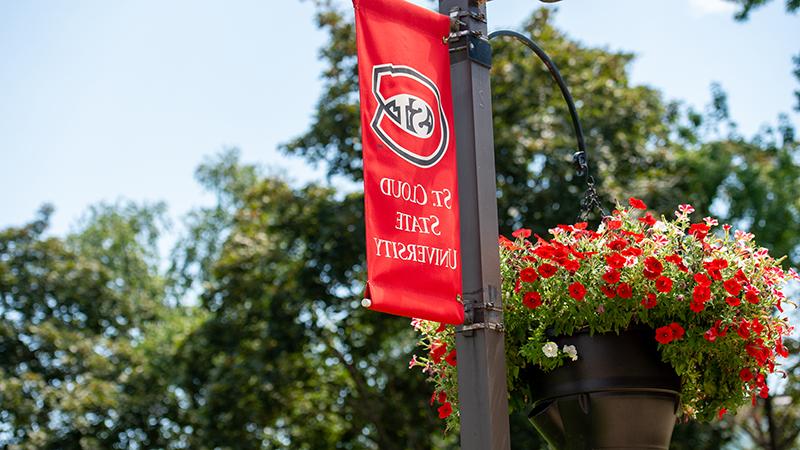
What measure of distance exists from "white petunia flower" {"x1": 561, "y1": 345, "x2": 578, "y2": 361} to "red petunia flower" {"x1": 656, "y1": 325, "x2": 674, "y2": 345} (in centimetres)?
26

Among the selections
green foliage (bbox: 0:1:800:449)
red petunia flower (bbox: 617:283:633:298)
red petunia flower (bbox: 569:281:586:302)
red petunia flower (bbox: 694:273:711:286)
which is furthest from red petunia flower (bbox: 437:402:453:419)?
green foliage (bbox: 0:1:800:449)

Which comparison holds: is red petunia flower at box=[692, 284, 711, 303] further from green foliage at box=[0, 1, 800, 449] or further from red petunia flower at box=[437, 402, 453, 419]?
green foliage at box=[0, 1, 800, 449]

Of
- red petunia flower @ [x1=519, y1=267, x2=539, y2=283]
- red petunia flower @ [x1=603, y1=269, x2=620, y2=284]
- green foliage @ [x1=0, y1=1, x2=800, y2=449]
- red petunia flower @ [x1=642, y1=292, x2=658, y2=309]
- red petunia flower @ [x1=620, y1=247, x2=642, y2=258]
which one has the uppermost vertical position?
green foliage @ [x1=0, y1=1, x2=800, y2=449]

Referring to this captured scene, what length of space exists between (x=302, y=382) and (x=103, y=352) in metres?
8.02

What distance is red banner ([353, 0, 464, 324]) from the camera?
3.00 m

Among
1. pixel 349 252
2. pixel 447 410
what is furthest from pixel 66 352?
pixel 447 410

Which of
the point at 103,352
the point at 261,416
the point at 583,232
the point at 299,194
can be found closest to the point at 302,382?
the point at 261,416

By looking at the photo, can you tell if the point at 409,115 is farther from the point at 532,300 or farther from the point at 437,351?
the point at 437,351

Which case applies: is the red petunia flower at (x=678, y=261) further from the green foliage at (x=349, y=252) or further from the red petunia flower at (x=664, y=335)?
the green foliage at (x=349, y=252)

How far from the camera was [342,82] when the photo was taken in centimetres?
1662

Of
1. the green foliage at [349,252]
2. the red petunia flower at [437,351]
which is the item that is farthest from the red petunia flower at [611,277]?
the green foliage at [349,252]

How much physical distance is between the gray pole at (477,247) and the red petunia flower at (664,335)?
53 centimetres

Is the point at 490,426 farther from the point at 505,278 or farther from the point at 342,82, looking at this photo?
the point at 342,82

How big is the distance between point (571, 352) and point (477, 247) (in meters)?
0.47
